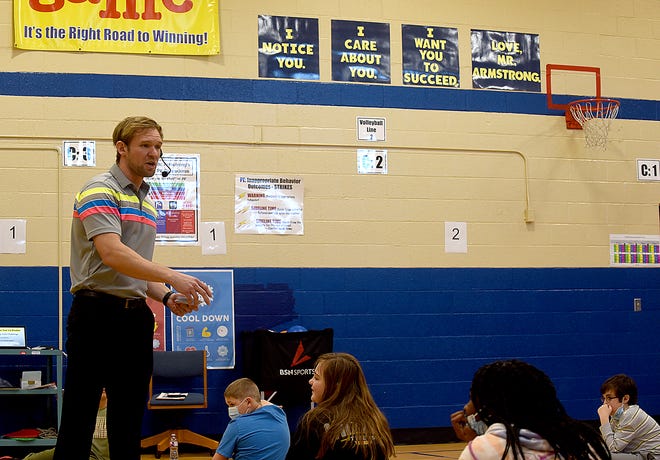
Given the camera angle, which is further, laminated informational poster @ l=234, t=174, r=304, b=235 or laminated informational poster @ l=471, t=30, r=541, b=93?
laminated informational poster @ l=471, t=30, r=541, b=93

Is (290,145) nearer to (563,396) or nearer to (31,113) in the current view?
(31,113)

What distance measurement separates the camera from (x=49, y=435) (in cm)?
660

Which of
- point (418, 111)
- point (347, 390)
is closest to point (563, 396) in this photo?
point (418, 111)

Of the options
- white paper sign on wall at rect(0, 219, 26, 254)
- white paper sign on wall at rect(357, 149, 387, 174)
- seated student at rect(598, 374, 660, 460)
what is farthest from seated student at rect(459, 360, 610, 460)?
white paper sign on wall at rect(0, 219, 26, 254)

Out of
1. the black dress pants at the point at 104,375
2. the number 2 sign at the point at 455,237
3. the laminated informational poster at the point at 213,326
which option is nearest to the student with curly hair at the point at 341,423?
the black dress pants at the point at 104,375

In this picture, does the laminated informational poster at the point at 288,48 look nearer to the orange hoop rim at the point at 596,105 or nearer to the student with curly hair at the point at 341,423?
the orange hoop rim at the point at 596,105

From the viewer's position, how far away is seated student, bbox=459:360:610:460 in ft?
6.93

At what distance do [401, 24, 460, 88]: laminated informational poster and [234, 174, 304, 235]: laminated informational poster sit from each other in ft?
5.21

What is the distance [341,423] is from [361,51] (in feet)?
17.6

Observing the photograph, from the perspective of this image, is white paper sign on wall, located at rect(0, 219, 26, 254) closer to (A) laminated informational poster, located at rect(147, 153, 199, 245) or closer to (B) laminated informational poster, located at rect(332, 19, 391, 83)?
(A) laminated informational poster, located at rect(147, 153, 199, 245)

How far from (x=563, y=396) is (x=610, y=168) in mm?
2345

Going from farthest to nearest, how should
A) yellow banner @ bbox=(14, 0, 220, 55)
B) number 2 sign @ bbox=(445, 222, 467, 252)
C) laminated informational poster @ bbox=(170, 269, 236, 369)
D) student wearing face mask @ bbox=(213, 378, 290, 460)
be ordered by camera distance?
1. number 2 sign @ bbox=(445, 222, 467, 252)
2. laminated informational poster @ bbox=(170, 269, 236, 369)
3. yellow banner @ bbox=(14, 0, 220, 55)
4. student wearing face mask @ bbox=(213, 378, 290, 460)

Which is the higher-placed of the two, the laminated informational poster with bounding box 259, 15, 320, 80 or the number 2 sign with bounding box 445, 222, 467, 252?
the laminated informational poster with bounding box 259, 15, 320, 80

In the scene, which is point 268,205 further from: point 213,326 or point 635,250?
point 635,250
